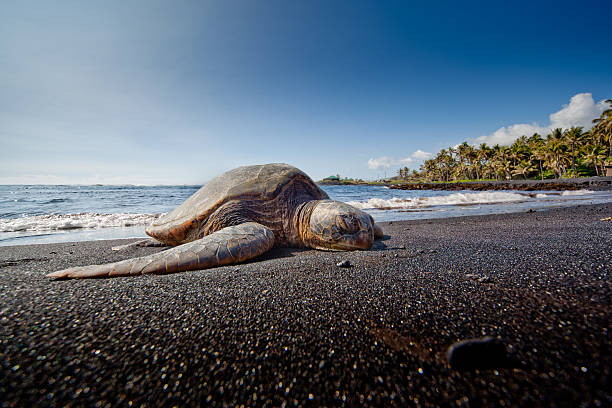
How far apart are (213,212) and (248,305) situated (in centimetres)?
275

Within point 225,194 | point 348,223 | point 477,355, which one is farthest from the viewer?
point 225,194

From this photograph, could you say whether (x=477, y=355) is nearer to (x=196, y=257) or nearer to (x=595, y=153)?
(x=196, y=257)

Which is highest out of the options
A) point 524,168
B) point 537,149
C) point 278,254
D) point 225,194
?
point 537,149

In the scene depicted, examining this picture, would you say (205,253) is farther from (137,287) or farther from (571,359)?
(571,359)

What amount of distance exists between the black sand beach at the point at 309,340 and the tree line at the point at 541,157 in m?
62.0

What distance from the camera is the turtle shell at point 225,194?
3.86 m

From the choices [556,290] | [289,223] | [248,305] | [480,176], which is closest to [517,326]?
[556,290]

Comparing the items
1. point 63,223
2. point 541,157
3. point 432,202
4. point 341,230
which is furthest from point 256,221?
point 541,157

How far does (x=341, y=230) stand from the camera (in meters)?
3.31

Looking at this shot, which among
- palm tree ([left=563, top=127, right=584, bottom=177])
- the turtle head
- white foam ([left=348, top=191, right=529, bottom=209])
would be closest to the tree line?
palm tree ([left=563, top=127, right=584, bottom=177])

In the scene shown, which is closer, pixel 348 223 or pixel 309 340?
pixel 309 340

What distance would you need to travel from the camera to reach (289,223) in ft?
13.1

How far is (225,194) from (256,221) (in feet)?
2.30

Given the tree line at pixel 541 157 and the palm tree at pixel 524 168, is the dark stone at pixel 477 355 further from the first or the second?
the palm tree at pixel 524 168
